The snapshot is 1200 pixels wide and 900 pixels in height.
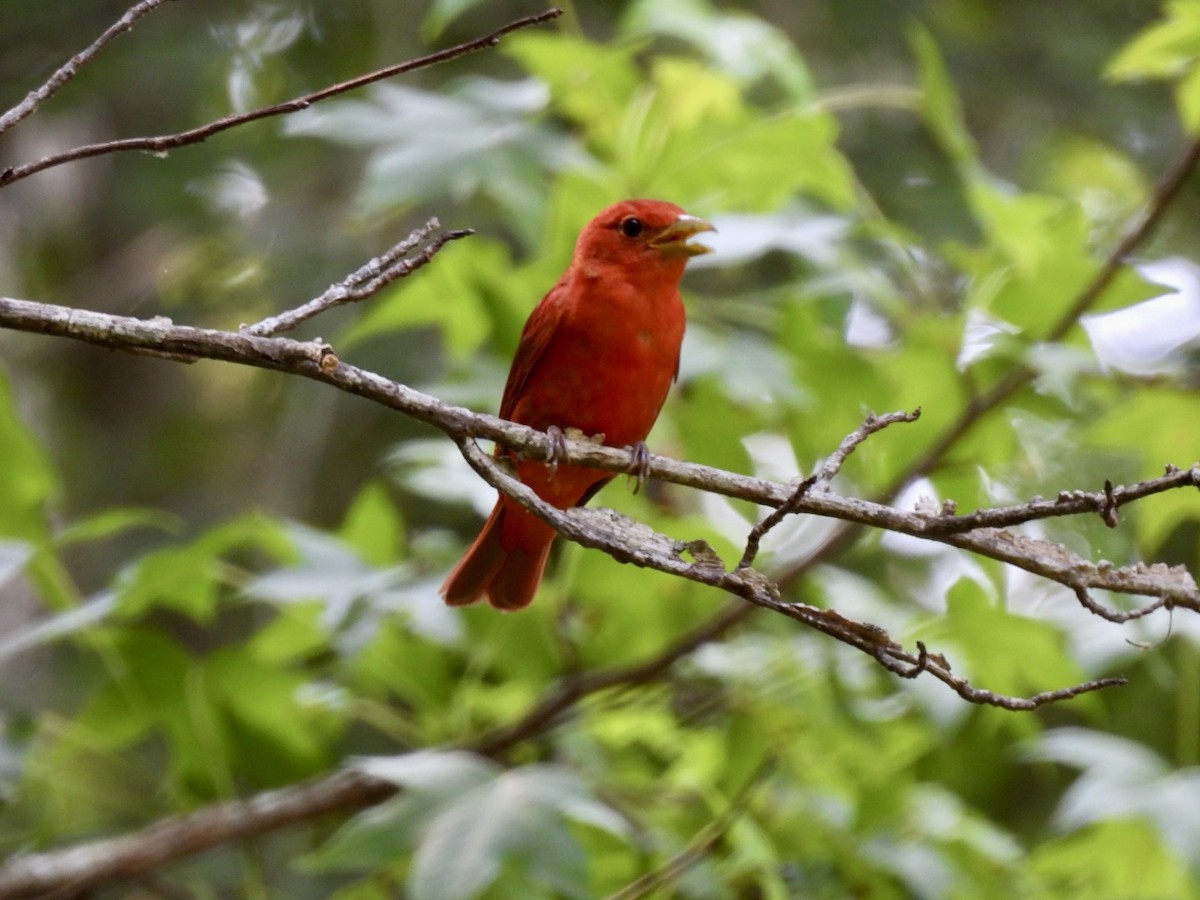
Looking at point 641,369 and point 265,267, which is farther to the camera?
point 265,267

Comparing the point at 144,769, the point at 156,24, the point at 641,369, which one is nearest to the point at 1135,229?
the point at 641,369

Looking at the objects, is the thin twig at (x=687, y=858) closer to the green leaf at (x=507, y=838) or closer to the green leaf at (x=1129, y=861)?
the green leaf at (x=507, y=838)

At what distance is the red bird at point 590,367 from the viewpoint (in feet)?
11.0

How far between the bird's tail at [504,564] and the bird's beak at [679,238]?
854mm

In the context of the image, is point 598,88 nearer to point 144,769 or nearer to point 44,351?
point 144,769

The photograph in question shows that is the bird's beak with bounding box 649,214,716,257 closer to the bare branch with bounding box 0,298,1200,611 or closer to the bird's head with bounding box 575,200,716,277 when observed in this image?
the bird's head with bounding box 575,200,716,277

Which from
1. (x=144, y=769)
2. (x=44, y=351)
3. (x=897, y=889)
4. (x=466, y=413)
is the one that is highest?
(x=466, y=413)

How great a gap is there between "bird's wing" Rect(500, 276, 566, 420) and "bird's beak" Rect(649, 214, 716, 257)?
31cm

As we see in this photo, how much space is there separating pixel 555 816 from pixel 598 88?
190 cm

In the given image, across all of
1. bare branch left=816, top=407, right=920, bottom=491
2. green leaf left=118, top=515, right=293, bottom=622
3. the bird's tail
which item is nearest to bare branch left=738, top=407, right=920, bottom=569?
bare branch left=816, top=407, right=920, bottom=491

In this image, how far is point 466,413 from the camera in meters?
2.08

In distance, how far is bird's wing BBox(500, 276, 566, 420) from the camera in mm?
3607

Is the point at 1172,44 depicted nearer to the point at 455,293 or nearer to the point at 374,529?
the point at 455,293

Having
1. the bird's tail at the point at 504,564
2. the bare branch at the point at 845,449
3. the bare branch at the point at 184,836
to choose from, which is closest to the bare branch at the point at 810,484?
the bare branch at the point at 845,449
